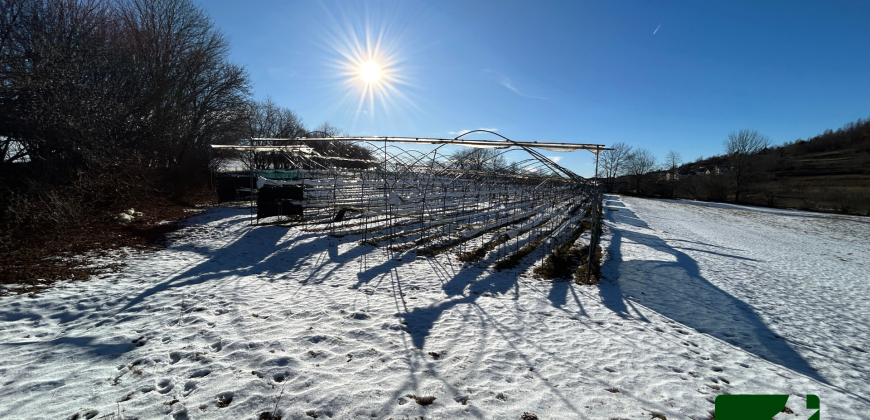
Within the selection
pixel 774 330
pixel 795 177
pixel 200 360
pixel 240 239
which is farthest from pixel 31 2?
pixel 795 177

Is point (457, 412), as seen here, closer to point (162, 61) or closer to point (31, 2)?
point (31, 2)

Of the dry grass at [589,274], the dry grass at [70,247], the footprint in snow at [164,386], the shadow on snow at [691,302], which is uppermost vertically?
the dry grass at [70,247]

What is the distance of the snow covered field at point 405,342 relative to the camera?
2846 millimetres

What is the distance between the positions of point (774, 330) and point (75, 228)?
15361 mm

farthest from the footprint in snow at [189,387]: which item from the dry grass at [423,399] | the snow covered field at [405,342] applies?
the dry grass at [423,399]

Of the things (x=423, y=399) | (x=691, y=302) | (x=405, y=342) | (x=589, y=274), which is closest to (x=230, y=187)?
(x=405, y=342)

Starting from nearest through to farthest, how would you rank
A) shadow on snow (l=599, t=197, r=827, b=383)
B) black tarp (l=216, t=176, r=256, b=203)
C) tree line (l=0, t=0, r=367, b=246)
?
shadow on snow (l=599, t=197, r=827, b=383)
tree line (l=0, t=0, r=367, b=246)
black tarp (l=216, t=176, r=256, b=203)

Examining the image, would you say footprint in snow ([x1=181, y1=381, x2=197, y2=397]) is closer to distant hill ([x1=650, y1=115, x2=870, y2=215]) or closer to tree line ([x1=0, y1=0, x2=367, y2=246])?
tree line ([x1=0, y1=0, x2=367, y2=246])

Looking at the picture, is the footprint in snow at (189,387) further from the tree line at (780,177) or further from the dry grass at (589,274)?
the tree line at (780,177)

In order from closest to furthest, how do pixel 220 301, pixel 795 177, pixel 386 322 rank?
pixel 386 322
pixel 220 301
pixel 795 177

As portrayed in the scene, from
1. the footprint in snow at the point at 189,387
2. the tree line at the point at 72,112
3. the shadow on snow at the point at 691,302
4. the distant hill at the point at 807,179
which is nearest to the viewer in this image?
the footprint in snow at the point at 189,387

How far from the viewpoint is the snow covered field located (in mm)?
2846

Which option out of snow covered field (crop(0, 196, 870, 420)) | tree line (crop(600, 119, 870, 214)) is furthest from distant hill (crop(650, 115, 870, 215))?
snow covered field (crop(0, 196, 870, 420))

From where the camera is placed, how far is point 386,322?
4.52 metres
